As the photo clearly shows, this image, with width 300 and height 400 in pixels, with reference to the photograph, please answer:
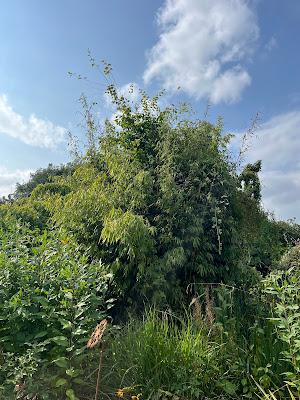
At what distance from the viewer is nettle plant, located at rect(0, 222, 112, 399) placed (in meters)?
2.37

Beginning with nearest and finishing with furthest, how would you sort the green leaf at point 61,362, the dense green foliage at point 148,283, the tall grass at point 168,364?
the green leaf at point 61,362 → the dense green foliage at point 148,283 → the tall grass at point 168,364

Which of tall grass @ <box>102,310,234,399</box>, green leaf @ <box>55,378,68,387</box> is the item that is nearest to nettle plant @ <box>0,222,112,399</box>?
Result: green leaf @ <box>55,378,68,387</box>

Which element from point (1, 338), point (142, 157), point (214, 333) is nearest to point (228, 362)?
point (214, 333)

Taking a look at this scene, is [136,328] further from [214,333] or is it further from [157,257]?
[157,257]

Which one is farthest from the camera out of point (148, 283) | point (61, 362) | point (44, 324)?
point (148, 283)

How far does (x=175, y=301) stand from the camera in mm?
A: 3957

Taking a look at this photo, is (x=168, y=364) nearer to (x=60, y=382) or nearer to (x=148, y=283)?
(x=60, y=382)

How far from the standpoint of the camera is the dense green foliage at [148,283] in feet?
8.43

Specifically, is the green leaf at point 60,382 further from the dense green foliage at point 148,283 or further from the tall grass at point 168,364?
the tall grass at point 168,364

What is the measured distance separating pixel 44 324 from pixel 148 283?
1.45 meters

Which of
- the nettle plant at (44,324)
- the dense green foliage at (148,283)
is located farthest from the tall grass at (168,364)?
the nettle plant at (44,324)

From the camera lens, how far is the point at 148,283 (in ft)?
12.9

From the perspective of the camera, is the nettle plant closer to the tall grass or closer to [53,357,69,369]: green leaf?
[53,357,69,369]: green leaf

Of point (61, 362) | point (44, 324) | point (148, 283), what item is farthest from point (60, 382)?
point (148, 283)
